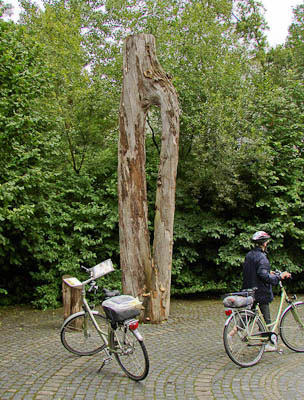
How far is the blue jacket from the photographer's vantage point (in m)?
5.80

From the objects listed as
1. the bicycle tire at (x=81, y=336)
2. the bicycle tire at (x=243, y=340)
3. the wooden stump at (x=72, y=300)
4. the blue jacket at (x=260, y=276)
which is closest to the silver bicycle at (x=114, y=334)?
the bicycle tire at (x=81, y=336)

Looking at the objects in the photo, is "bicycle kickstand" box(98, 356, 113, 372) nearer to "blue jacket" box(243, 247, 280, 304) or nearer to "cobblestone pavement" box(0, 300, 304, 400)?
"cobblestone pavement" box(0, 300, 304, 400)

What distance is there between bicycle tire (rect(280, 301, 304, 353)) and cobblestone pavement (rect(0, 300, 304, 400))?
15cm

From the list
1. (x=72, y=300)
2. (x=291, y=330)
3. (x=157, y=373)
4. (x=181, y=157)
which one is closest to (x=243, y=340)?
(x=291, y=330)

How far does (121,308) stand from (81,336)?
1222 millimetres

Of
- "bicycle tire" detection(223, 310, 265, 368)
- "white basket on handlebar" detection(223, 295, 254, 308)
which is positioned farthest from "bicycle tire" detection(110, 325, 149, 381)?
"white basket on handlebar" detection(223, 295, 254, 308)

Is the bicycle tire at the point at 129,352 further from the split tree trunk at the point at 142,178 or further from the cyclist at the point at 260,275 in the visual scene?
the split tree trunk at the point at 142,178

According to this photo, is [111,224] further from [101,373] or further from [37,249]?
[101,373]

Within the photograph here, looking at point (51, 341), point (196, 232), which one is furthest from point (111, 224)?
point (51, 341)

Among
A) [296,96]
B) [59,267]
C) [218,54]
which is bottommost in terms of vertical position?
[59,267]

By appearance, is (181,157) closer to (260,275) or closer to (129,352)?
(260,275)

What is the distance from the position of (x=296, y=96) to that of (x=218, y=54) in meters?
2.79

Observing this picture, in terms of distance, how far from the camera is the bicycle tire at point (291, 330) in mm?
5984

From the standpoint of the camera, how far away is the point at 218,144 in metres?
10.8
